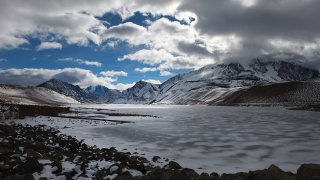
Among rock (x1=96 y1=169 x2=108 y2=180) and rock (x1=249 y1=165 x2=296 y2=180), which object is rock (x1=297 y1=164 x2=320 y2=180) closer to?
rock (x1=249 y1=165 x2=296 y2=180)

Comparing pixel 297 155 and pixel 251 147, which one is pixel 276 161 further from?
pixel 251 147

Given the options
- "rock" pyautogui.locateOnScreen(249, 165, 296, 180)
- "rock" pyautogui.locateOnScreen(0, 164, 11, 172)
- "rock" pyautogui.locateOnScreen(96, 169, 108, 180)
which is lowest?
"rock" pyautogui.locateOnScreen(96, 169, 108, 180)

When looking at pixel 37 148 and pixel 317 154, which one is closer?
pixel 37 148

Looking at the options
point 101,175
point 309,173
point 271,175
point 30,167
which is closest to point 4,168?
point 30,167

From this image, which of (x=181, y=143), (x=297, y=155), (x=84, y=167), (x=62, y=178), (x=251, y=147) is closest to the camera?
(x=62, y=178)

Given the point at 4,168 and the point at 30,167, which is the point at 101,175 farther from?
the point at 4,168

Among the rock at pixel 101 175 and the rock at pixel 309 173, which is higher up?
the rock at pixel 309 173

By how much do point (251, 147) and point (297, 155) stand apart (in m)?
4.46

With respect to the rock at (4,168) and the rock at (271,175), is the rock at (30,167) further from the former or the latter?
the rock at (271,175)

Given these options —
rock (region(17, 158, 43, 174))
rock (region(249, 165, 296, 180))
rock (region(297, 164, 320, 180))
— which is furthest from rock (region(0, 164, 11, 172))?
rock (region(297, 164, 320, 180))

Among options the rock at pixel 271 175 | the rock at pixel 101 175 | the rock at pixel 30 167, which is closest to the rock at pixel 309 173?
the rock at pixel 271 175

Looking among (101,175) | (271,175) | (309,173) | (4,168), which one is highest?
(309,173)

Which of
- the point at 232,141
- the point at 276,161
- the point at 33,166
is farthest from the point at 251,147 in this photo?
the point at 33,166

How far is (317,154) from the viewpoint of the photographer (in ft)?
76.5
